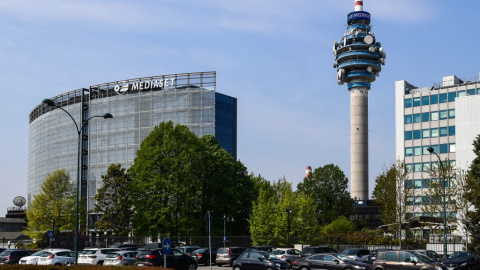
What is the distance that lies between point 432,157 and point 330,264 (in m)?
81.6

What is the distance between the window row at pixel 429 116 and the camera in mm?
110000

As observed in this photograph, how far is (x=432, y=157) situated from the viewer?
4459 inches

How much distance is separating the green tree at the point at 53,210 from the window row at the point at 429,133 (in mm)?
62615

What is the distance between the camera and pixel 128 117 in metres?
119

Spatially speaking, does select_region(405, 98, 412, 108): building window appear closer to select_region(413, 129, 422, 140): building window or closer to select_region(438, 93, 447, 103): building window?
select_region(413, 129, 422, 140): building window

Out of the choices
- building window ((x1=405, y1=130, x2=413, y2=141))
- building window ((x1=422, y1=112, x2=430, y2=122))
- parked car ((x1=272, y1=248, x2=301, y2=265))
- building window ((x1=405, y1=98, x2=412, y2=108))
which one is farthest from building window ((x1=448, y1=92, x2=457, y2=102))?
parked car ((x1=272, y1=248, x2=301, y2=265))

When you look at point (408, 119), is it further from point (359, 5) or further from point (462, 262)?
point (462, 262)

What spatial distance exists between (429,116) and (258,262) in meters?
82.3

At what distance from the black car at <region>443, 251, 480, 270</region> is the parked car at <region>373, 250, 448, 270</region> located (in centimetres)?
547

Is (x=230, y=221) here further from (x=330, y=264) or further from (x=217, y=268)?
(x=330, y=264)

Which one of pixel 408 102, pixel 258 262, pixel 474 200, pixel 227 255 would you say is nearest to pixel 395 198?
pixel 474 200

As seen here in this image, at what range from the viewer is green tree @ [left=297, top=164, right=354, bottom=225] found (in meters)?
112

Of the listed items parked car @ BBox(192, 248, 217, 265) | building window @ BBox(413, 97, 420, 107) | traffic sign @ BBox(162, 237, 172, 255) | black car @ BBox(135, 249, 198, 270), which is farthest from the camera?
building window @ BBox(413, 97, 420, 107)

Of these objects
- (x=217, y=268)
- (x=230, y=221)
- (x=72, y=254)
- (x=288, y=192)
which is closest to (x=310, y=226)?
(x=288, y=192)
